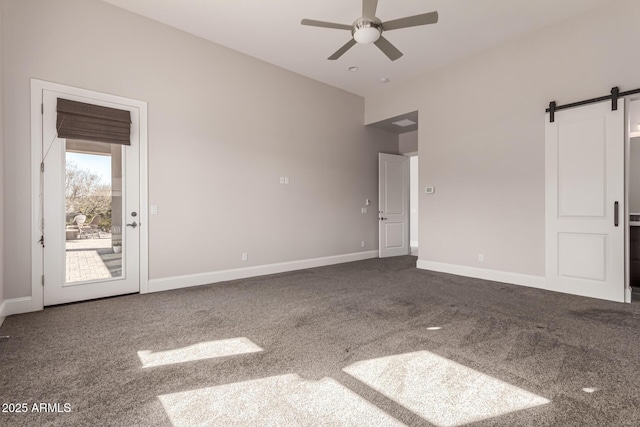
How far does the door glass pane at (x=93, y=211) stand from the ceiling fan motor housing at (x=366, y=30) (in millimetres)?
3227

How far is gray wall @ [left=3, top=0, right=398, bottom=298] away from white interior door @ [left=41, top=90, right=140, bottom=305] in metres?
0.19

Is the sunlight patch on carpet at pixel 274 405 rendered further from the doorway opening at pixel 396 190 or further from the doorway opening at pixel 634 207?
the doorway opening at pixel 396 190

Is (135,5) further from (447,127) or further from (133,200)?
(447,127)

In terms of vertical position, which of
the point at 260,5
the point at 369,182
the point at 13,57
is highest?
the point at 260,5

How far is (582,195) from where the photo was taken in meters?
3.95

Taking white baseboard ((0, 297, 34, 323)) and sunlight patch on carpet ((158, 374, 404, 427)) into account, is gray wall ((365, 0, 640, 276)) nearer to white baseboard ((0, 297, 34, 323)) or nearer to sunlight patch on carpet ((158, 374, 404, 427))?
sunlight patch on carpet ((158, 374, 404, 427))

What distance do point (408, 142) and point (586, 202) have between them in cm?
412

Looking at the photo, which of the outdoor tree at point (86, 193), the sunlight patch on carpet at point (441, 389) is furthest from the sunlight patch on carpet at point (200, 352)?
the outdoor tree at point (86, 193)

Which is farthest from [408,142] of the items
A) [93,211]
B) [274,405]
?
[274,405]

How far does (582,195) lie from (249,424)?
4.59m

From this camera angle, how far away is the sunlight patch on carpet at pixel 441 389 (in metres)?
1.67

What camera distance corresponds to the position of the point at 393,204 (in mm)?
7262

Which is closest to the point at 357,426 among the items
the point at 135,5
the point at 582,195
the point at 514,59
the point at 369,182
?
the point at 582,195

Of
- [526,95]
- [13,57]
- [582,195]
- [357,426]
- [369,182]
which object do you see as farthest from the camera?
[369,182]
